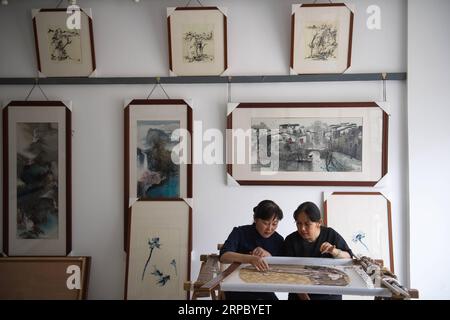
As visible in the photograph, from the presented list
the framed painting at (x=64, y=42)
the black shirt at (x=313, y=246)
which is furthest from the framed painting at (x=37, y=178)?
the black shirt at (x=313, y=246)

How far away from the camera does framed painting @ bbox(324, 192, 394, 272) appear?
2336mm

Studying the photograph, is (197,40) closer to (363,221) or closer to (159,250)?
(159,250)

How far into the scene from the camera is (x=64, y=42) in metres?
2.45

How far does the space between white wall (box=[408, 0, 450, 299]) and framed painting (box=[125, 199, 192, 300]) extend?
1451 millimetres

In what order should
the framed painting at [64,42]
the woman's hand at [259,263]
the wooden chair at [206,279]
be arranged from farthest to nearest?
1. the framed painting at [64,42]
2. the woman's hand at [259,263]
3. the wooden chair at [206,279]

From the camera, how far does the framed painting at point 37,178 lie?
8.10ft

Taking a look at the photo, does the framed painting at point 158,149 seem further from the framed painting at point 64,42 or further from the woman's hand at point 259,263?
the woman's hand at point 259,263

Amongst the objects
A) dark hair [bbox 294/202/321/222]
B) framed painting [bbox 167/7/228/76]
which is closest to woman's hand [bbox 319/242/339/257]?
dark hair [bbox 294/202/321/222]

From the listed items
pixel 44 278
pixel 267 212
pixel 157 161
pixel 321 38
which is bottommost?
pixel 44 278

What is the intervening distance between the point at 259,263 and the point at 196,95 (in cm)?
121

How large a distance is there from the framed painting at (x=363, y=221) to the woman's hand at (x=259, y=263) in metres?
0.75

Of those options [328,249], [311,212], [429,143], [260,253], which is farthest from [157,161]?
[429,143]

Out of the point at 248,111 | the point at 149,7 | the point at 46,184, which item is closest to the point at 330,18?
the point at 248,111
